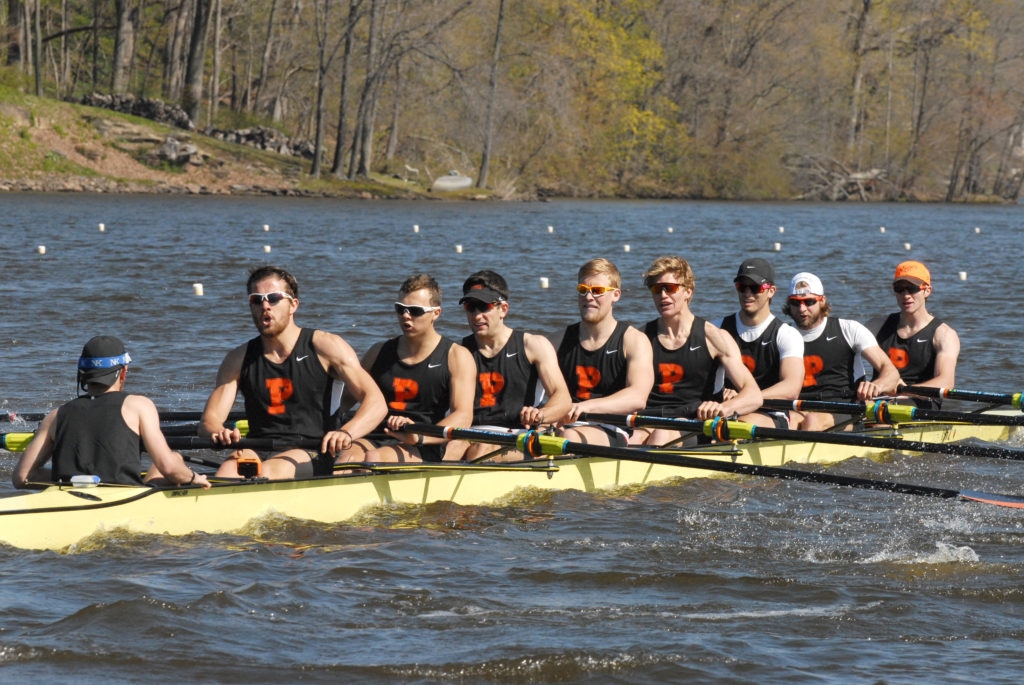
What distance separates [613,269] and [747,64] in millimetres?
60373

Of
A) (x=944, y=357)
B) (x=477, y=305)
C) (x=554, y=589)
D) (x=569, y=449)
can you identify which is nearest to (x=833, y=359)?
(x=944, y=357)

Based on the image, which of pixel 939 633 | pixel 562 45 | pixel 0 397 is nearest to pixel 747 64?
pixel 562 45

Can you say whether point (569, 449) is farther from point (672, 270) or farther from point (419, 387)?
point (672, 270)

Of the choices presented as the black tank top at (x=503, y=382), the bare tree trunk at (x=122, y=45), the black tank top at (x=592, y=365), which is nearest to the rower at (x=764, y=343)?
the black tank top at (x=592, y=365)

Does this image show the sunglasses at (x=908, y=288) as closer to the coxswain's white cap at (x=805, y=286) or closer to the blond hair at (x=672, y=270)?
the coxswain's white cap at (x=805, y=286)

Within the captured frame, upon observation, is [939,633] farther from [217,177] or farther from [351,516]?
[217,177]

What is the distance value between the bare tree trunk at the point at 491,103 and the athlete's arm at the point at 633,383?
4394 centimetres

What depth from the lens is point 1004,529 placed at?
790 cm

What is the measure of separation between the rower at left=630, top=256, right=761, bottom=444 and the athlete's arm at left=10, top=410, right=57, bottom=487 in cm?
397

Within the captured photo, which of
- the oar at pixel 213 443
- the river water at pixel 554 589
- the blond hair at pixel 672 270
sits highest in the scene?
the blond hair at pixel 672 270

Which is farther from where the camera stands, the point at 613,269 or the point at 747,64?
the point at 747,64

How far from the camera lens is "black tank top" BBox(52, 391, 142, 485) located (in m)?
6.46

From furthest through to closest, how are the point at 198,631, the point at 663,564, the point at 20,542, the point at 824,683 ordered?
the point at 663,564
the point at 20,542
the point at 198,631
the point at 824,683

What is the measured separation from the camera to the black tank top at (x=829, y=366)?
10.0 m
